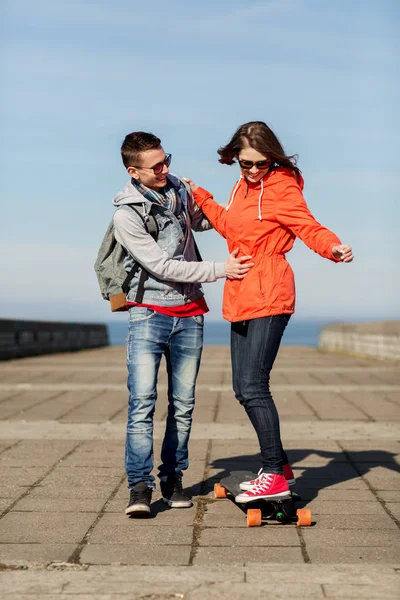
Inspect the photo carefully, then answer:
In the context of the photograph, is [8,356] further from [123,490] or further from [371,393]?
[123,490]

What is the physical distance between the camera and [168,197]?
15.7 ft

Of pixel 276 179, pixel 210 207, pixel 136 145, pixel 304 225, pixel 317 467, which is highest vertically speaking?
pixel 136 145

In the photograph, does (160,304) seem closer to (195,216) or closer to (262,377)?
(195,216)

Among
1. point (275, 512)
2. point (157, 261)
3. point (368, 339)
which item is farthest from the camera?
point (368, 339)

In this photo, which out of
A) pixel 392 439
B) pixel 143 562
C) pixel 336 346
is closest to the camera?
pixel 143 562

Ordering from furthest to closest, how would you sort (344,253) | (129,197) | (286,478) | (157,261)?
(286,478)
(129,197)
(157,261)
(344,253)

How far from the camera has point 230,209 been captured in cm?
471

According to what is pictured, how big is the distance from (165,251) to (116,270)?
29cm

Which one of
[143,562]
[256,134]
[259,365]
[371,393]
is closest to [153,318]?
[259,365]

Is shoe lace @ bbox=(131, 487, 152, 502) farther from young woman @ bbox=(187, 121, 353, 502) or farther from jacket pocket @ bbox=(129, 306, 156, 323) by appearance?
jacket pocket @ bbox=(129, 306, 156, 323)

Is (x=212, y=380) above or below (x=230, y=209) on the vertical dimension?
below

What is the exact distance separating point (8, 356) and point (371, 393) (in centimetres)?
1087

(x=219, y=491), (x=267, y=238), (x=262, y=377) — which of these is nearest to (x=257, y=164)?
(x=267, y=238)

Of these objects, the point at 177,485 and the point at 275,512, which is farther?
the point at 177,485
